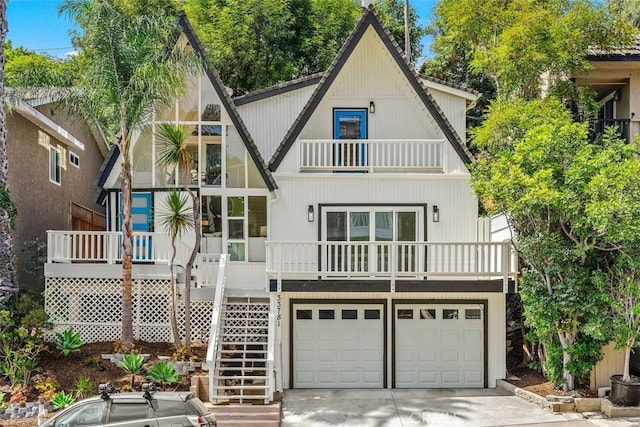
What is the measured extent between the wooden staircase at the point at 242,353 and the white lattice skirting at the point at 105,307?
1.25m

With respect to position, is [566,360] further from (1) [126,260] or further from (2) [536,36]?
(1) [126,260]

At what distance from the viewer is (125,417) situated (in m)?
9.82

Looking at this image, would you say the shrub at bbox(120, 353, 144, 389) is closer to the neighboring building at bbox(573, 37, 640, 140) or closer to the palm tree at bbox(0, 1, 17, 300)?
the palm tree at bbox(0, 1, 17, 300)

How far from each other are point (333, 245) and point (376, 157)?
2841mm

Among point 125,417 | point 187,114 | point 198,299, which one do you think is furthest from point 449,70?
point 125,417

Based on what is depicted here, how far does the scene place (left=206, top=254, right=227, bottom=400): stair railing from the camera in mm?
13123

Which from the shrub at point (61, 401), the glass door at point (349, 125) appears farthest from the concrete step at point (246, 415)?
the glass door at point (349, 125)

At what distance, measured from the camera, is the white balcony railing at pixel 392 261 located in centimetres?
1491

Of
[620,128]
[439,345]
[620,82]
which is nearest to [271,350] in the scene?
[439,345]

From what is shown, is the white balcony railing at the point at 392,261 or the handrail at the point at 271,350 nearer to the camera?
the handrail at the point at 271,350

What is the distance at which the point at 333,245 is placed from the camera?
15.9 metres

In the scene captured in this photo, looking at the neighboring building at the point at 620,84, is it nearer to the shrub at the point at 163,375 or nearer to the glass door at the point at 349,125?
the glass door at the point at 349,125

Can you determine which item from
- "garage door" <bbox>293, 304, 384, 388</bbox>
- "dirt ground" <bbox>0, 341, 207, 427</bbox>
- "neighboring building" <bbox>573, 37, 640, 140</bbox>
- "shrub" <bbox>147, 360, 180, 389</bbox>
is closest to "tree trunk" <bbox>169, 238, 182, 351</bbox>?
"dirt ground" <bbox>0, 341, 207, 427</bbox>

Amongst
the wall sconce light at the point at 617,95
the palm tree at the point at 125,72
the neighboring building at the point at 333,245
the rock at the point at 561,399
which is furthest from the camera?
the wall sconce light at the point at 617,95
